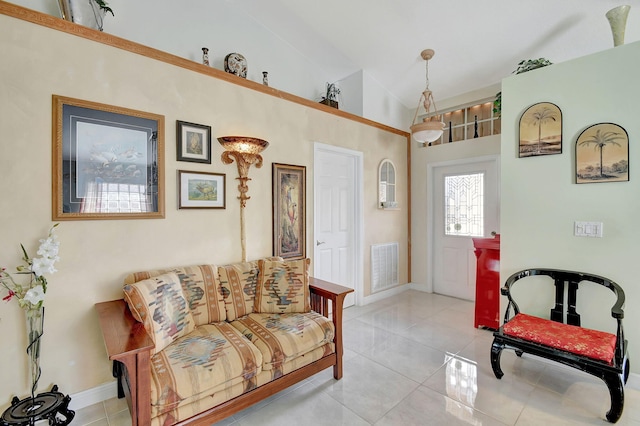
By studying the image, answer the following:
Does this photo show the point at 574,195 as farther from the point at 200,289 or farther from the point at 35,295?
the point at 35,295

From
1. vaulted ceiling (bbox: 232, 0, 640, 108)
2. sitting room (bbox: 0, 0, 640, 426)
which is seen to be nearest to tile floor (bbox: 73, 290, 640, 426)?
sitting room (bbox: 0, 0, 640, 426)

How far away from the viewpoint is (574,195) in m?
2.39

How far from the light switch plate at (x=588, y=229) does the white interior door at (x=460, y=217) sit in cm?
149

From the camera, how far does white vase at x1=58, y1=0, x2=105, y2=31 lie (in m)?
2.02

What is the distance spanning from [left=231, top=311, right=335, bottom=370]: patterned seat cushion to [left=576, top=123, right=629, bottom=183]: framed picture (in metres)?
2.41

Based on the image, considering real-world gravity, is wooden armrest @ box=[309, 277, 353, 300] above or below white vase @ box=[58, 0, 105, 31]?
below

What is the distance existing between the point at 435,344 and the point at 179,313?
2395 mm

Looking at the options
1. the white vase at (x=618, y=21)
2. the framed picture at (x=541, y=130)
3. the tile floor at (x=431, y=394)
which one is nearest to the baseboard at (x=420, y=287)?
the tile floor at (x=431, y=394)

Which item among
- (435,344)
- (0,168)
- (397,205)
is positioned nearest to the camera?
(0,168)

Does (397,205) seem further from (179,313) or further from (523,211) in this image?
(179,313)

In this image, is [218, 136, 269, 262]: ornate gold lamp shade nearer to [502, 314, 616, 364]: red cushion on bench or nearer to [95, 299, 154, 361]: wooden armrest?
[95, 299, 154, 361]: wooden armrest

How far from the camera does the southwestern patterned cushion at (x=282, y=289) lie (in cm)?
240

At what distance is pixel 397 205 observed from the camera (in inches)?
174

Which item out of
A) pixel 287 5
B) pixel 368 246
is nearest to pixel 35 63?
pixel 287 5
